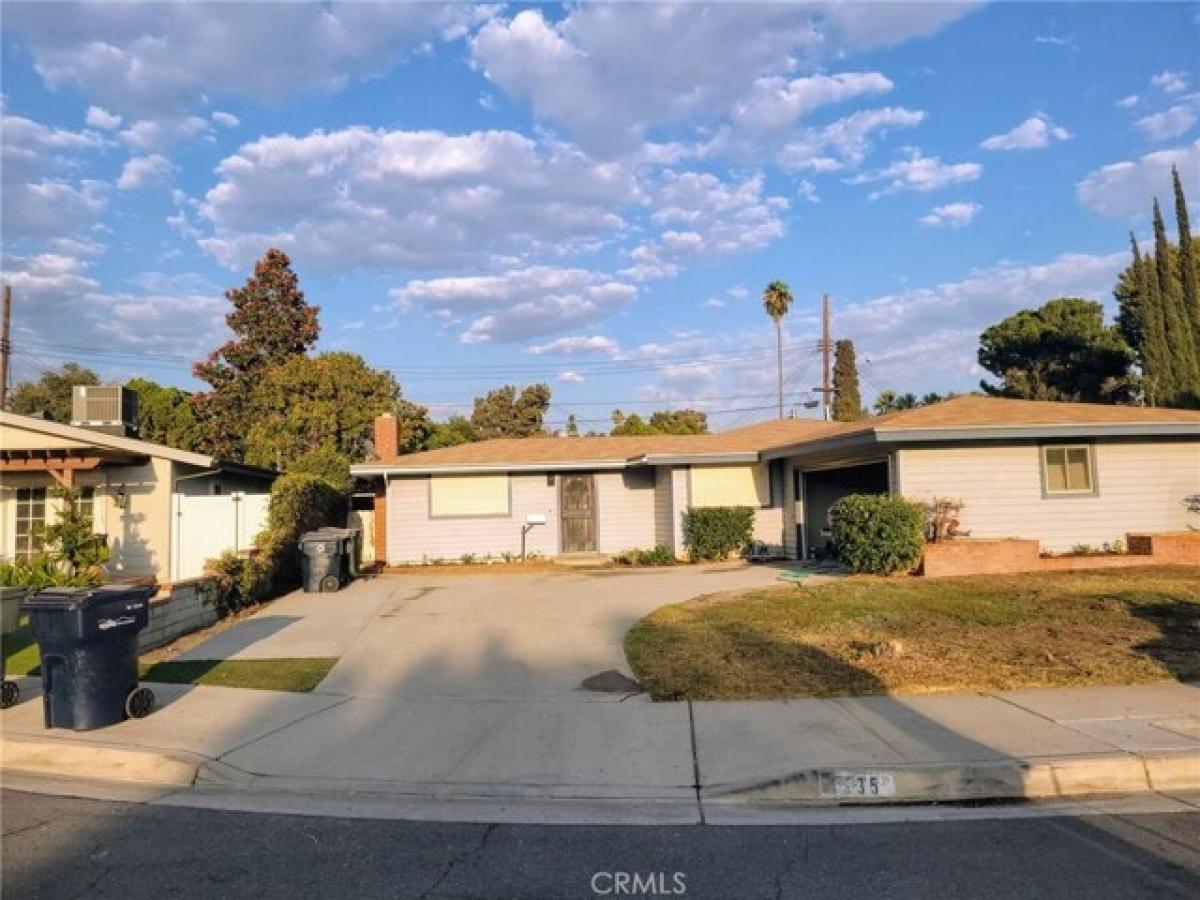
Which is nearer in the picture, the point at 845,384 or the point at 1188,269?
the point at 1188,269

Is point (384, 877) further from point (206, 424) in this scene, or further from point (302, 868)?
point (206, 424)

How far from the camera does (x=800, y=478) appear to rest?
21125 millimetres

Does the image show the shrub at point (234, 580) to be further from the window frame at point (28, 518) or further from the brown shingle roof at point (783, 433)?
the brown shingle roof at point (783, 433)

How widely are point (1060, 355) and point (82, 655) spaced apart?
4595 centimetres

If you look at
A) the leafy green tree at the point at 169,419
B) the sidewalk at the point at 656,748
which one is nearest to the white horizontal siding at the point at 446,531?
the sidewalk at the point at 656,748

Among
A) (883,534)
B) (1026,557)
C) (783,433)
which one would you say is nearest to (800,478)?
(783,433)

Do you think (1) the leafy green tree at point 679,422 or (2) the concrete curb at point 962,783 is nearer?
(2) the concrete curb at point 962,783

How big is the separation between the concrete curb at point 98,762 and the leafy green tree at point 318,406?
1116 inches

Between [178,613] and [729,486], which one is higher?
[729,486]

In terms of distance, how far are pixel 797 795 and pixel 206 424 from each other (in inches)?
1588

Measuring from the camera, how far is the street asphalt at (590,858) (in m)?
4.41

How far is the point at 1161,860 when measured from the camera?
15.1ft

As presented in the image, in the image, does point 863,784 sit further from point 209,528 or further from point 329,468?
point 329,468

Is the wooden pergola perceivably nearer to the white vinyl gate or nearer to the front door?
the white vinyl gate
